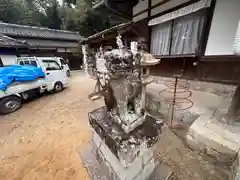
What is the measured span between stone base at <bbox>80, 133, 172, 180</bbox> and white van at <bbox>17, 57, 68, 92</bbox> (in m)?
6.45

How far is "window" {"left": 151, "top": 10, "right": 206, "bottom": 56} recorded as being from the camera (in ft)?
12.2

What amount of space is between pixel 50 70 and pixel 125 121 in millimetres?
7617

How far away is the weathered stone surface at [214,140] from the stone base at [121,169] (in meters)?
1.01

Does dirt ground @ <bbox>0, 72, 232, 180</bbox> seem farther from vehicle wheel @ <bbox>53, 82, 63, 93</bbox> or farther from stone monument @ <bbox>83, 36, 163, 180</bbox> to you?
vehicle wheel @ <bbox>53, 82, 63, 93</bbox>

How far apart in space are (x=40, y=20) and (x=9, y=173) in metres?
27.8

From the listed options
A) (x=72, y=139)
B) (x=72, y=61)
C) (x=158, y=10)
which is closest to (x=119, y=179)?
(x=72, y=139)

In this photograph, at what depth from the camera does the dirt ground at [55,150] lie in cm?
231

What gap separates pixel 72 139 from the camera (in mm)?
3428

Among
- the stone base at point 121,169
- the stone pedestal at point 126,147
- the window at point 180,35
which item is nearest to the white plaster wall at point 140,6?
the window at point 180,35

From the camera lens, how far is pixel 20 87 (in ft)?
18.7

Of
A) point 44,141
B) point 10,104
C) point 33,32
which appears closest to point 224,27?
point 44,141

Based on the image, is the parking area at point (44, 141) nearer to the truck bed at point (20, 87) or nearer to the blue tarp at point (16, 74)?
the truck bed at point (20, 87)

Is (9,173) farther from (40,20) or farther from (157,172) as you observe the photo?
(40,20)

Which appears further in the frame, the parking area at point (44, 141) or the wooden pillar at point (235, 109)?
the wooden pillar at point (235, 109)
